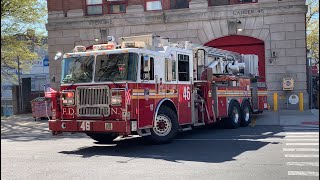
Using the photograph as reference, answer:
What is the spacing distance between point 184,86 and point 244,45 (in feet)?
41.9

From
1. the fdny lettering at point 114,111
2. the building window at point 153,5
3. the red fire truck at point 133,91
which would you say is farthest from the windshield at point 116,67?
the building window at point 153,5

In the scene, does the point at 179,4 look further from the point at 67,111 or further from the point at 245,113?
the point at 67,111

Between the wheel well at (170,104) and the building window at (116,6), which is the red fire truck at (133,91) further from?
the building window at (116,6)

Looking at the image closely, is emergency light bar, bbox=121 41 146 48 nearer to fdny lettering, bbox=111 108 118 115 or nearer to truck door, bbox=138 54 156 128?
truck door, bbox=138 54 156 128

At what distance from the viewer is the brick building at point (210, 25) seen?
22562mm

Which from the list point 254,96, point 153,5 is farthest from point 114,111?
point 153,5

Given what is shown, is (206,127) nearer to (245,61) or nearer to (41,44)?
(245,61)

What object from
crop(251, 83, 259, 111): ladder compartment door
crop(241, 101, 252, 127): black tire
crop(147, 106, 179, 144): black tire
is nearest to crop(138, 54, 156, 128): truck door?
crop(147, 106, 179, 144): black tire

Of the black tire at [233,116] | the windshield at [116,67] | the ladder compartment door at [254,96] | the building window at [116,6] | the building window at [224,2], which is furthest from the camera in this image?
the building window at [116,6]

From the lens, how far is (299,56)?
74.0 feet

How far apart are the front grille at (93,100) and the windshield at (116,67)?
32cm

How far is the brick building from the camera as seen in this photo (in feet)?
74.0

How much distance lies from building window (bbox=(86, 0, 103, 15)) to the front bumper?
16.8 m

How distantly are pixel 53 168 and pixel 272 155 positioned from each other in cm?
462
